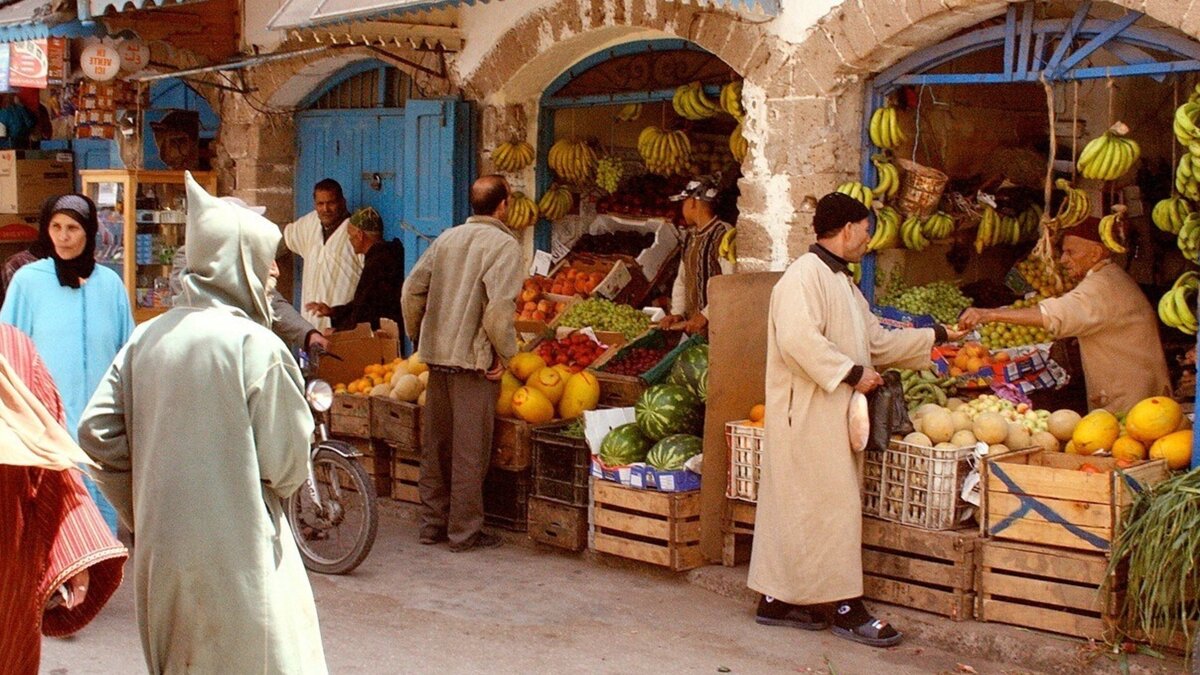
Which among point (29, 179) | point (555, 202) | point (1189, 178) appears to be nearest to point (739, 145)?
point (555, 202)

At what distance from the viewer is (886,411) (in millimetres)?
6516

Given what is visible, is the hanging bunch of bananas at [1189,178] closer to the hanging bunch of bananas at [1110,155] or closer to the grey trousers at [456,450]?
the hanging bunch of bananas at [1110,155]

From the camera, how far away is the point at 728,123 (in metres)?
10.5

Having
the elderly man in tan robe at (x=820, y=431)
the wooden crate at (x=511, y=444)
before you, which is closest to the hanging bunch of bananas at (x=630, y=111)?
the wooden crate at (x=511, y=444)

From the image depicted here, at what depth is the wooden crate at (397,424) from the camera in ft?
28.6

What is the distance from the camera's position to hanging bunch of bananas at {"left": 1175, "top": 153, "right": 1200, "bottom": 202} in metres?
6.44

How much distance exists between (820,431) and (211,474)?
3195 millimetres

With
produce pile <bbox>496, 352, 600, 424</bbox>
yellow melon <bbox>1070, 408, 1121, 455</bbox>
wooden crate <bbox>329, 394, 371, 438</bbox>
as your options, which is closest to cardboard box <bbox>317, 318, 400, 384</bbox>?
wooden crate <bbox>329, 394, 371, 438</bbox>

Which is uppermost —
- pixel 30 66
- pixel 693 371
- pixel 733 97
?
pixel 30 66

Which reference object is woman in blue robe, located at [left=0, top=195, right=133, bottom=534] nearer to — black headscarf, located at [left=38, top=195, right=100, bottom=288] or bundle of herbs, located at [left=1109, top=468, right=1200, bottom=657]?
black headscarf, located at [left=38, top=195, right=100, bottom=288]

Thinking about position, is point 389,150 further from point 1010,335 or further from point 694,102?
point 1010,335

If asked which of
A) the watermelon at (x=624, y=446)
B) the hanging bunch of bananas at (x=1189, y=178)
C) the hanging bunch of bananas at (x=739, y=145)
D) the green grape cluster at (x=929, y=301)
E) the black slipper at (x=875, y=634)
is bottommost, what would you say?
the black slipper at (x=875, y=634)

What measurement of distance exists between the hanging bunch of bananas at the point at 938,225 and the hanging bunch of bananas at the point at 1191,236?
1.98 meters

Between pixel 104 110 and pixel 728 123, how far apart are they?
5.58 meters
